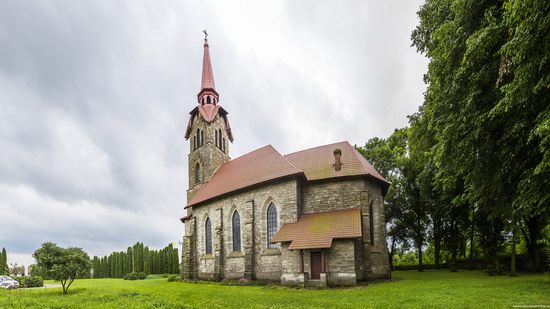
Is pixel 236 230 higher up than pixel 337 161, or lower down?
lower down

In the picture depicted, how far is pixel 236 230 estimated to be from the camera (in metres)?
24.2

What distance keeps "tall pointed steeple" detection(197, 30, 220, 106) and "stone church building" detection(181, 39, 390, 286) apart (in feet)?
30.4

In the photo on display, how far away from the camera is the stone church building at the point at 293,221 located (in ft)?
59.7

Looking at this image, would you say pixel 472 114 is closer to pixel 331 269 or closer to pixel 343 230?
pixel 343 230

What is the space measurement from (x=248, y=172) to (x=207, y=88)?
13.5 meters

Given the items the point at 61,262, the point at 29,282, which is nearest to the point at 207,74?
the point at 61,262

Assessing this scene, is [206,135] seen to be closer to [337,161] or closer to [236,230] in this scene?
[236,230]

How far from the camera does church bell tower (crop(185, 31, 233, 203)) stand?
3200 cm

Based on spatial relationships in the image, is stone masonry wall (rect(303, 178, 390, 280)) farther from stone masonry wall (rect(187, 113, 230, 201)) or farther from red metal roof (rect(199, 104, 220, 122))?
red metal roof (rect(199, 104, 220, 122))

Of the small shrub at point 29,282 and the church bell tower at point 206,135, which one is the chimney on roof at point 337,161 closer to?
the church bell tower at point 206,135

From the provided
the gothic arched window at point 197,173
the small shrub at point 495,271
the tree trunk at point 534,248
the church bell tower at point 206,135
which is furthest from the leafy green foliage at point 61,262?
the tree trunk at point 534,248

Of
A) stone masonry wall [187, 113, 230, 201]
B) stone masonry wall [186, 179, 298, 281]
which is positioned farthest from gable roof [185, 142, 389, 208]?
stone masonry wall [187, 113, 230, 201]

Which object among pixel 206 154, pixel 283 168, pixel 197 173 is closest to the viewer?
pixel 283 168

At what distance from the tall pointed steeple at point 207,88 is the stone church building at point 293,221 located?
30.4ft
